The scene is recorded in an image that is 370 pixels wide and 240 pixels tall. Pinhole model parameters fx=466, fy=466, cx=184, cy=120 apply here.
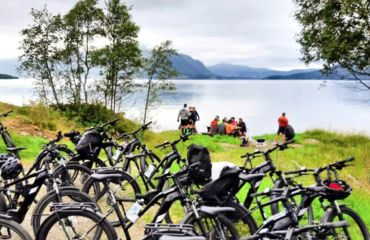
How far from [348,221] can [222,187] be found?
1.17 metres

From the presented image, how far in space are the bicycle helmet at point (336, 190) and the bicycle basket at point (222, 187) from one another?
2.78 ft

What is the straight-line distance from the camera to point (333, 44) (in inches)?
656

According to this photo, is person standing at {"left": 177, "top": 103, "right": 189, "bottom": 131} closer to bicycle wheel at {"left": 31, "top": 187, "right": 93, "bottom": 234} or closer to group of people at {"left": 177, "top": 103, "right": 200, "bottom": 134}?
group of people at {"left": 177, "top": 103, "right": 200, "bottom": 134}

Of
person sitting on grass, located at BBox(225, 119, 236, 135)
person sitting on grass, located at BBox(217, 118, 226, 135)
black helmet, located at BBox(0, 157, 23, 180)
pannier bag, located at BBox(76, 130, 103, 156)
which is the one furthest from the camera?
person sitting on grass, located at BBox(217, 118, 226, 135)

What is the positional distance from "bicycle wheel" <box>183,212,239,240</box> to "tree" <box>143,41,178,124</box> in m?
29.7

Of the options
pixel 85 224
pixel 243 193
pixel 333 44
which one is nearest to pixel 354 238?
pixel 85 224

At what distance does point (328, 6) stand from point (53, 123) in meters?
11.4

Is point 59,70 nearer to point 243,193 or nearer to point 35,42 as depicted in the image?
point 35,42

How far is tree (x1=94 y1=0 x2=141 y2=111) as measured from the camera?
29094 millimetres

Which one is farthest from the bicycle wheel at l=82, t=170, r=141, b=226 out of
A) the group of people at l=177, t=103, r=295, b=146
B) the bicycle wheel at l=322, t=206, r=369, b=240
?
the group of people at l=177, t=103, r=295, b=146

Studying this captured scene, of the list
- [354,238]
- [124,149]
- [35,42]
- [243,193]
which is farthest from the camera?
[35,42]

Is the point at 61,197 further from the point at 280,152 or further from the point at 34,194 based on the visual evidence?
the point at 280,152

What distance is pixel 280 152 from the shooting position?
17641mm

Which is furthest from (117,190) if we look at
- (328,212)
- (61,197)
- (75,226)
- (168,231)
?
(328,212)
